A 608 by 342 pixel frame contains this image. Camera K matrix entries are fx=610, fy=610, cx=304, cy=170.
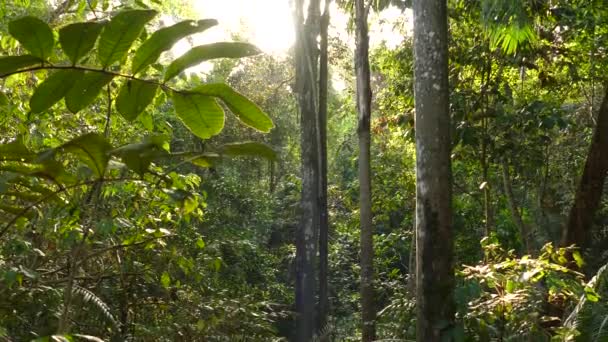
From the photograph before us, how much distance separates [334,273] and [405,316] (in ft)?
34.3

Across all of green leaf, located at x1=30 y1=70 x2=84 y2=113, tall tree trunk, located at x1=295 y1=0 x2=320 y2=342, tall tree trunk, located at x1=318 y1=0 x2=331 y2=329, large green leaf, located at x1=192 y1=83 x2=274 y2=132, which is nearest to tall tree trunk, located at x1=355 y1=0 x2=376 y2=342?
tall tree trunk, located at x1=295 y1=0 x2=320 y2=342

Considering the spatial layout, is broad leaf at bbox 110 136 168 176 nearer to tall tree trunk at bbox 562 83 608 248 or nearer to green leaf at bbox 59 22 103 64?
green leaf at bbox 59 22 103 64

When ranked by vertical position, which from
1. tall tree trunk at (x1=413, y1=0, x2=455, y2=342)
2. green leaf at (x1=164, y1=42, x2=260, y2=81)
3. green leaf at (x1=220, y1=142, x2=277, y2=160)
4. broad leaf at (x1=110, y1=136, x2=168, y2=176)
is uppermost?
tall tree trunk at (x1=413, y1=0, x2=455, y2=342)

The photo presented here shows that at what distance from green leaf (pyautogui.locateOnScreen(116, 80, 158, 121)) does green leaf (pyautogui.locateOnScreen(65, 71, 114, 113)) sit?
0.20 feet

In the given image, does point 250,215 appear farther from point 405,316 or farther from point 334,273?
point 405,316

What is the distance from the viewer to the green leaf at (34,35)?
2.61ft

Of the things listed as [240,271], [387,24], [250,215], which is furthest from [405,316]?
[250,215]

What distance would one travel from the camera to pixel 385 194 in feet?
35.6

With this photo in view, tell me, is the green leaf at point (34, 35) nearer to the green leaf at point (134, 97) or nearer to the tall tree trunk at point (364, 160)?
the green leaf at point (134, 97)

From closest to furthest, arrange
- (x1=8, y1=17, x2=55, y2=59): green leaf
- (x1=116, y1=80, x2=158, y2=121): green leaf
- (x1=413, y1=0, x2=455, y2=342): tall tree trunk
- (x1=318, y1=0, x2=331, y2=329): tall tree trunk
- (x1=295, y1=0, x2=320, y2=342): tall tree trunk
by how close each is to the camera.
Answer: (x1=8, y1=17, x2=55, y2=59): green leaf < (x1=116, y1=80, x2=158, y2=121): green leaf < (x1=413, y1=0, x2=455, y2=342): tall tree trunk < (x1=295, y1=0, x2=320, y2=342): tall tree trunk < (x1=318, y1=0, x2=331, y2=329): tall tree trunk

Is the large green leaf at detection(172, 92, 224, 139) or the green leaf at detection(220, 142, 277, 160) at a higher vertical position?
the large green leaf at detection(172, 92, 224, 139)

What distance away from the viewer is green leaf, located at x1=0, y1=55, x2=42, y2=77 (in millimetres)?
838

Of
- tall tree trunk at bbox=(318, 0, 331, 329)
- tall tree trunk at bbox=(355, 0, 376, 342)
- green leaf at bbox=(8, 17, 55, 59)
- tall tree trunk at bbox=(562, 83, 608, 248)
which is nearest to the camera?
green leaf at bbox=(8, 17, 55, 59)

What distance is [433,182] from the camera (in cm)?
358
